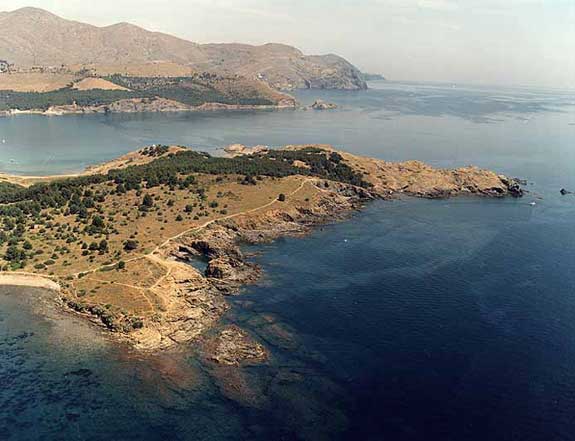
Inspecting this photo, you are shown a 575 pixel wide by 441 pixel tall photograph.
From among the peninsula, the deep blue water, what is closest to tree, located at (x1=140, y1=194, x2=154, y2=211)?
the peninsula

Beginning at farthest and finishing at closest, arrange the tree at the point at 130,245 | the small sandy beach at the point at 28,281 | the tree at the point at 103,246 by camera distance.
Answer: the tree at the point at 130,245 → the tree at the point at 103,246 → the small sandy beach at the point at 28,281

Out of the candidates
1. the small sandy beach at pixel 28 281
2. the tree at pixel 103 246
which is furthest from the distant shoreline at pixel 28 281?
the tree at pixel 103 246

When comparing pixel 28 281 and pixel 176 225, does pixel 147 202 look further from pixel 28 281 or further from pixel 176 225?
pixel 28 281

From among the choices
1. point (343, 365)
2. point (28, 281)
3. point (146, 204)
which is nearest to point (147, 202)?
point (146, 204)

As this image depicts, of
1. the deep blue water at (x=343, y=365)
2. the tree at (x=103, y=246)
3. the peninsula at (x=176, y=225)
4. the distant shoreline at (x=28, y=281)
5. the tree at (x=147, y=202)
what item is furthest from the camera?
the tree at (x=147, y=202)

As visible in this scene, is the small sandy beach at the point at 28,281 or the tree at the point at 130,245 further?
the tree at the point at 130,245

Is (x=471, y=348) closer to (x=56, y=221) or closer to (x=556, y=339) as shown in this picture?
(x=556, y=339)

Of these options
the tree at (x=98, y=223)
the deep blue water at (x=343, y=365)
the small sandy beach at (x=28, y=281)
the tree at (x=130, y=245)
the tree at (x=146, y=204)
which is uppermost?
the tree at (x=146, y=204)

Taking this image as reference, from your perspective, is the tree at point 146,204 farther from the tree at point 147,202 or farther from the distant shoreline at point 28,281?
the distant shoreline at point 28,281

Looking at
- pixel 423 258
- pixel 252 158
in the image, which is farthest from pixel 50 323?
pixel 252 158
